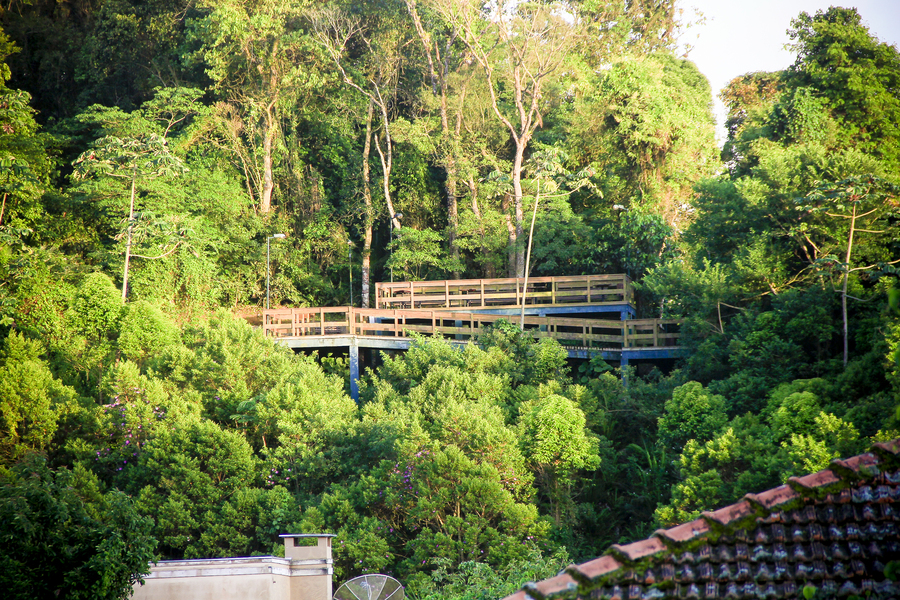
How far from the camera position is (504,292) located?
2406 centimetres

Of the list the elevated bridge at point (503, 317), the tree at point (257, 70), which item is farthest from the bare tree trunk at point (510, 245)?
the tree at point (257, 70)

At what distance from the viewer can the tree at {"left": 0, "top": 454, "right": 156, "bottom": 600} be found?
872cm

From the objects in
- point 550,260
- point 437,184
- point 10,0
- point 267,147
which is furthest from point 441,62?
point 10,0

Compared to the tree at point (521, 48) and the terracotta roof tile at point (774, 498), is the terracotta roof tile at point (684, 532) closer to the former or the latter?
the terracotta roof tile at point (774, 498)

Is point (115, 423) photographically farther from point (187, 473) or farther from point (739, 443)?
point (739, 443)

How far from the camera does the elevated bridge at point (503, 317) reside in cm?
2022

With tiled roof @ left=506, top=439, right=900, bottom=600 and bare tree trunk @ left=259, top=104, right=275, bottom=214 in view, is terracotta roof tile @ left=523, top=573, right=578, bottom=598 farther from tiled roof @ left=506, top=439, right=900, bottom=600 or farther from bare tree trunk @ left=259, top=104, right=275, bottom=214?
bare tree trunk @ left=259, top=104, right=275, bottom=214

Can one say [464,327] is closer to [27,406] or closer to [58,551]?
[27,406]

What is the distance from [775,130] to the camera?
66.2 feet

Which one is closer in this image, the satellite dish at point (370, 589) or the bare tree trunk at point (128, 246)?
the satellite dish at point (370, 589)

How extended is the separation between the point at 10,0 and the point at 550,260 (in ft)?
76.6

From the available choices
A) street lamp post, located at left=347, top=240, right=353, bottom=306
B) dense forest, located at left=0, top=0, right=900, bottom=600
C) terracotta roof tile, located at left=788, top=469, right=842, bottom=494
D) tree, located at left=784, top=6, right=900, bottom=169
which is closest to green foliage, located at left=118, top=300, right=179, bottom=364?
dense forest, located at left=0, top=0, right=900, bottom=600

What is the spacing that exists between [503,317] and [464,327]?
56.2 inches

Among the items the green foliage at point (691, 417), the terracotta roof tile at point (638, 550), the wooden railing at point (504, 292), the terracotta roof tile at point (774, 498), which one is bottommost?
the green foliage at point (691, 417)
